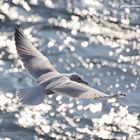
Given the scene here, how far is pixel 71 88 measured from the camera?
1288 centimetres

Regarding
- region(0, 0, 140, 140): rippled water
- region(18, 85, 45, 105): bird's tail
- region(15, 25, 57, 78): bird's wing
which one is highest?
region(0, 0, 140, 140): rippled water

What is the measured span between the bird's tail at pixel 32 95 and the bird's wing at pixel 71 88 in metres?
0.22

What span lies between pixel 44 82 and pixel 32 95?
0.70 metres

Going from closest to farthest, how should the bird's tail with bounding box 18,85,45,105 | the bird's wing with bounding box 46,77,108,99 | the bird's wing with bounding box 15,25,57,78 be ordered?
the bird's wing with bounding box 46,77,108,99
the bird's tail with bounding box 18,85,45,105
the bird's wing with bounding box 15,25,57,78

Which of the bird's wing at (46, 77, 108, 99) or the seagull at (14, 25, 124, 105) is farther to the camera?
the seagull at (14, 25, 124, 105)

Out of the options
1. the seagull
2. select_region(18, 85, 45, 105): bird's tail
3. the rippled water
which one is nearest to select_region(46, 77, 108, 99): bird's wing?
the seagull

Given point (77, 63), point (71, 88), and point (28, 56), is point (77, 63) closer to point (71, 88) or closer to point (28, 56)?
point (28, 56)

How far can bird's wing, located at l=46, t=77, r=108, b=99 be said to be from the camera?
12429 millimetres

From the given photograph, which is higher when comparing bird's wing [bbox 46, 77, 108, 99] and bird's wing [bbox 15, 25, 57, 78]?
bird's wing [bbox 15, 25, 57, 78]

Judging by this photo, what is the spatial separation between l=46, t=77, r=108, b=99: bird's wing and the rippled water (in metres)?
6.52

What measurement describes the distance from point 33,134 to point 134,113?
4246mm

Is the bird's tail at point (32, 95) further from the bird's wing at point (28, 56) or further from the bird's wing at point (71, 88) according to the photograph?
the bird's wing at point (28, 56)

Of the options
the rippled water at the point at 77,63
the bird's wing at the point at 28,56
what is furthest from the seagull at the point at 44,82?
the rippled water at the point at 77,63

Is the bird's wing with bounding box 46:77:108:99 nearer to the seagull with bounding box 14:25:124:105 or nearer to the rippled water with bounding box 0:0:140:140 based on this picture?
the seagull with bounding box 14:25:124:105
